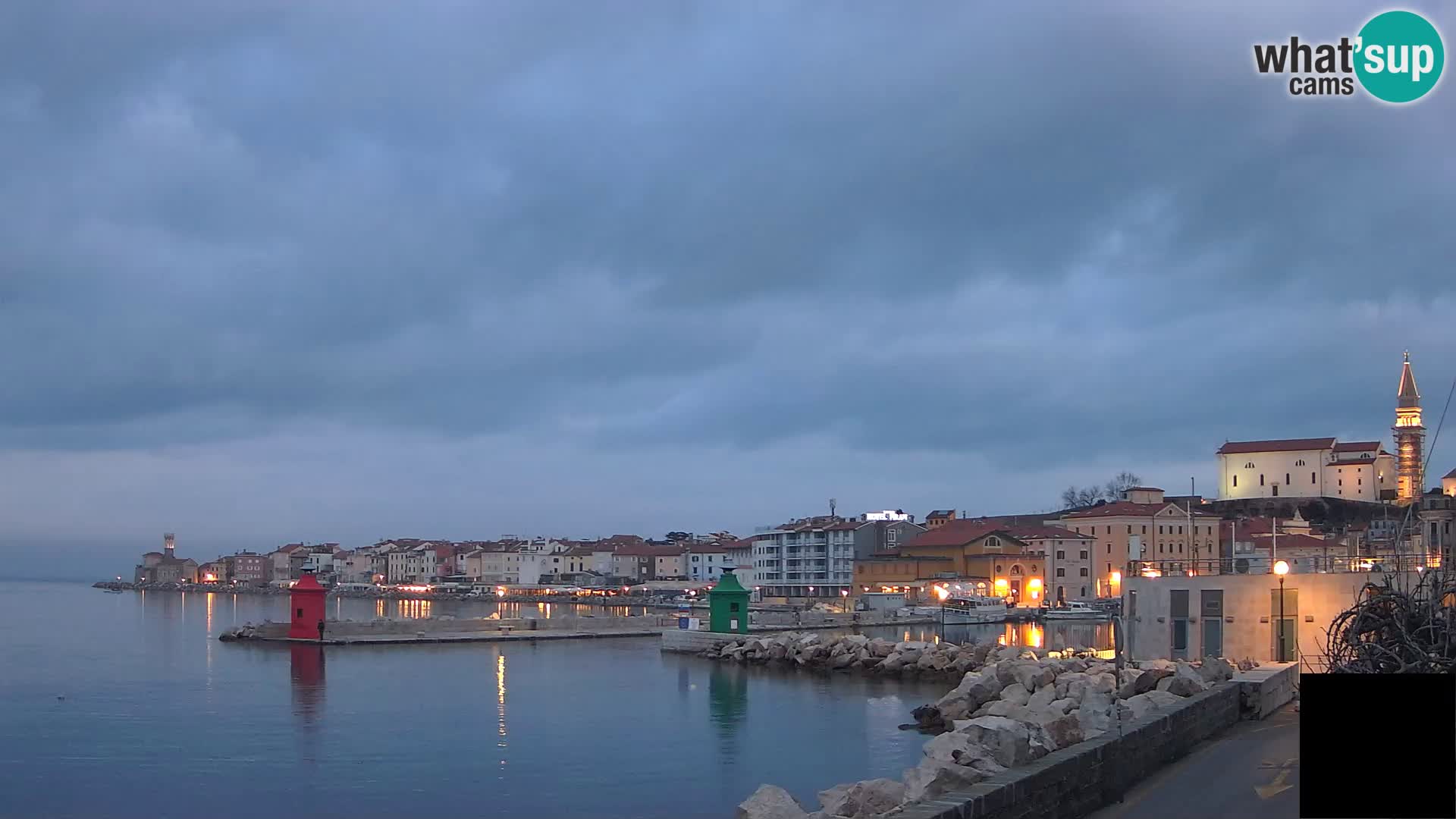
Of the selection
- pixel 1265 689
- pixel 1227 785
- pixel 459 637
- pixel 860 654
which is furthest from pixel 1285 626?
pixel 459 637

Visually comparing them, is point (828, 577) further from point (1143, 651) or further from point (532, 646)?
point (1143, 651)

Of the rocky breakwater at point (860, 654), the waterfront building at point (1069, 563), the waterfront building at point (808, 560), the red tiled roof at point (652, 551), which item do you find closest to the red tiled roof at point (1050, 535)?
the waterfront building at point (1069, 563)

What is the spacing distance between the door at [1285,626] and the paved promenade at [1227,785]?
30.4ft

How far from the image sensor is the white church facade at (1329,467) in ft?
370

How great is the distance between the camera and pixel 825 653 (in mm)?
43156

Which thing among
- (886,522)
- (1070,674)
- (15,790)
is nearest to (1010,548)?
(886,522)

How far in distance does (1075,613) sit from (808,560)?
26.0 m

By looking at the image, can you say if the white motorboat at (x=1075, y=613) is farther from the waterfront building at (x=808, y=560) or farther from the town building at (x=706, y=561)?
the town building at (x=706, y=561)

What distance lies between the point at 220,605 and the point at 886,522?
214ft

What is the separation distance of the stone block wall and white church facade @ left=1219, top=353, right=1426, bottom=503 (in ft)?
360

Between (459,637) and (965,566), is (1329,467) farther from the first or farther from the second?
(459,637)

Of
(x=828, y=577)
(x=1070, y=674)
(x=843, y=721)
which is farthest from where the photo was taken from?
(x=828, y=577)

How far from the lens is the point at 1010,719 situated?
17.4 m

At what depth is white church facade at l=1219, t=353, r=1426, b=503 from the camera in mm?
112688
